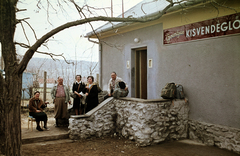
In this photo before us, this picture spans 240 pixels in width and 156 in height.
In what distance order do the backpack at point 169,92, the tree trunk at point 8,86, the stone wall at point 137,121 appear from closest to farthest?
the tree trunk at point 8,86 < the stone wall at point 137,121 < the backpack at point 169,92

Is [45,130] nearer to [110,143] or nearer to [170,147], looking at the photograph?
[110,143]

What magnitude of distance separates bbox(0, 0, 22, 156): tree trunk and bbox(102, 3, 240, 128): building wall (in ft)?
12.6

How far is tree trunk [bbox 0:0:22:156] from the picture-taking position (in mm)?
3586

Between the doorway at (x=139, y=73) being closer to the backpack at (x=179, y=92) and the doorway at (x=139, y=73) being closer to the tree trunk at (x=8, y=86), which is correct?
the backpack at (x=179, y=92)

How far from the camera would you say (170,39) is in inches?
293

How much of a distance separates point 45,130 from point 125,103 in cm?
293

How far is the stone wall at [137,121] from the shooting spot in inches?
255

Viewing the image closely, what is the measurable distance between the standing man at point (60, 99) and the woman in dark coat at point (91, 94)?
32.1 inches

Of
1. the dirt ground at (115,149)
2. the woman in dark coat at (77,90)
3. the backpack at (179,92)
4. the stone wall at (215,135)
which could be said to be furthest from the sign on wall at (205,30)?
the woman in dark coat at (77,90)

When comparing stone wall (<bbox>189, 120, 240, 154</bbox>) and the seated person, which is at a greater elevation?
the seated person

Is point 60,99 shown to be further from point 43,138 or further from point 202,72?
point 202,72

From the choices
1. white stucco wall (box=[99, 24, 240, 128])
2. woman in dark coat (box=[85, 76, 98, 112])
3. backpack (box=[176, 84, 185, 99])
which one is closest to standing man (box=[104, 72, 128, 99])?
woman in dark coat (box=[85, 76, 98, 112])

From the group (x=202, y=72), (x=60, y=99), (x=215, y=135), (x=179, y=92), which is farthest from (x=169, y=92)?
(x=60, y=99)

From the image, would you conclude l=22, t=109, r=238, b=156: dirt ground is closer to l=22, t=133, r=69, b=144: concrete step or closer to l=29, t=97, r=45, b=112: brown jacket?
l=22, t=133, r=69, b=144: concrete step
